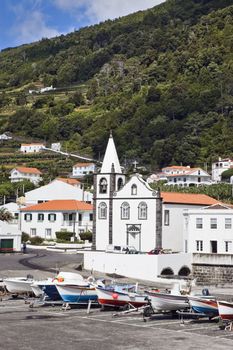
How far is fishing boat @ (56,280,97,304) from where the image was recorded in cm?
3953

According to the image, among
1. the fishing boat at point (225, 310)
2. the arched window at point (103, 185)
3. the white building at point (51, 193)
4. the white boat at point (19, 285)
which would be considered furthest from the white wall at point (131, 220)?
the white building at point (51, 193)

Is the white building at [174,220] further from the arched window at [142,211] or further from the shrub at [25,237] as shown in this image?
the shrub at [25,237]

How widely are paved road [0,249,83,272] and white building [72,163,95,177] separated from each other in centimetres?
7801

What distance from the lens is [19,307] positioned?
1553 inches

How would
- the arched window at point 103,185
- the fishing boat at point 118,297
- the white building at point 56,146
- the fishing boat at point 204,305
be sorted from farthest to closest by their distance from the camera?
the white building at point 56,146, the arched window at point 103,185, the fishing boat at point 118,297, the fishing boat at point 204,305

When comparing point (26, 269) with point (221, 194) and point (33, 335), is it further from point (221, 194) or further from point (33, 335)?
point (221, 194)

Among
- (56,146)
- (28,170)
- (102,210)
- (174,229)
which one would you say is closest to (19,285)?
(102,210)

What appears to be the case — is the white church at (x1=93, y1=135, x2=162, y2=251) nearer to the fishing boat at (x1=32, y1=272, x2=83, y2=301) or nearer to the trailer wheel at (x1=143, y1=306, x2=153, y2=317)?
the fishing boat at (x1=32, y1=272, x2=83, y2=301)

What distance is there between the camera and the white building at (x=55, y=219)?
84.6 meters

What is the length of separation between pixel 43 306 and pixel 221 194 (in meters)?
59.9

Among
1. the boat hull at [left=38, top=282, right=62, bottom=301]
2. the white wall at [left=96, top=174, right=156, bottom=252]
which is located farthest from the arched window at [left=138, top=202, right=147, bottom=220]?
the boat hull at [left=38, top=282, right=62, bottom=301]

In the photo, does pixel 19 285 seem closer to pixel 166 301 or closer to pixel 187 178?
pixel 166 301

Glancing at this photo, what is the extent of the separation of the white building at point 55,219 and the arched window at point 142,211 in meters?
23.2

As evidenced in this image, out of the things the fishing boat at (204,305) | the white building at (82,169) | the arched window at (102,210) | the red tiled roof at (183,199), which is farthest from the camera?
the white building at (82,169)
